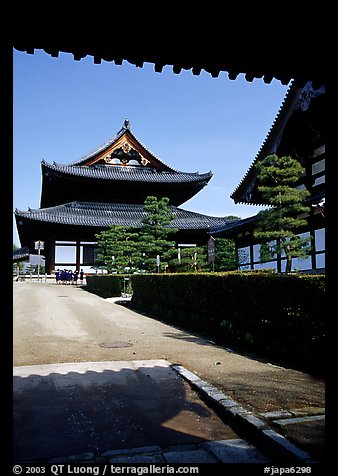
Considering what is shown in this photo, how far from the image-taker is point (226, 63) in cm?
334

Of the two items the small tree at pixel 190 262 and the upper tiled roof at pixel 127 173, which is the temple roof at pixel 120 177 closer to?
the upper tiled roof at pixel 127 173

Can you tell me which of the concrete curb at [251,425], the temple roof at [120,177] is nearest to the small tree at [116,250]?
the temple roof at [120,177]

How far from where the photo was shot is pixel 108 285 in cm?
2255

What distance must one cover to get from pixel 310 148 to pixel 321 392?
35.8 ft

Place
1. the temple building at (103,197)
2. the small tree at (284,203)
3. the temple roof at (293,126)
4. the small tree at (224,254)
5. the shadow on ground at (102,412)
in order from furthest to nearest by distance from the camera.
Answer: the temple building at (103,197), the small tree at (224,254), the small tree at (284,203), the temple roof at (293,126), the shadow on ground at (102,412)

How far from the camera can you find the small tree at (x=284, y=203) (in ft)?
43.0

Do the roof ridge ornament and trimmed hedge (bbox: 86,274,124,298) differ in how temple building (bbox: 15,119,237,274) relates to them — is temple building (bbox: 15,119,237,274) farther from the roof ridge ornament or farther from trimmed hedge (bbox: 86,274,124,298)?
trimmed hedge (bbox: 86,274,124,298)

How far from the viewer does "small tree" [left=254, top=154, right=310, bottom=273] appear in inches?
516

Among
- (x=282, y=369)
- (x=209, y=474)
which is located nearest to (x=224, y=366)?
(x=282, y=369)

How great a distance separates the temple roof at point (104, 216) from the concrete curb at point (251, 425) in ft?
84.0

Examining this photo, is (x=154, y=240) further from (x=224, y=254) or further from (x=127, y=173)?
(x=127, y=173)

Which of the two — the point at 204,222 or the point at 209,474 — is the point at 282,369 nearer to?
the point at 209,474

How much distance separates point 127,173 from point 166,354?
30821mm

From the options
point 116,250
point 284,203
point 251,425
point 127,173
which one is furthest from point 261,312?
point 127,173
